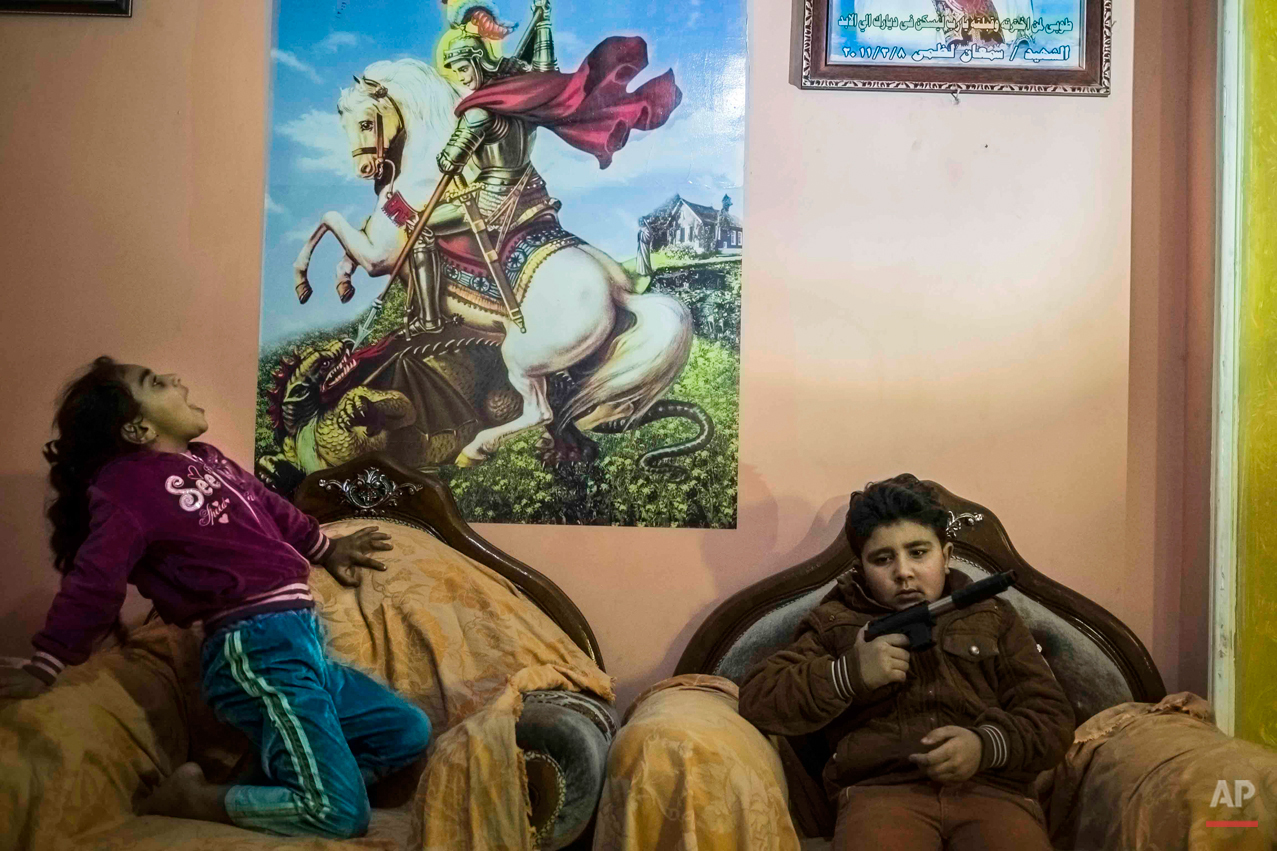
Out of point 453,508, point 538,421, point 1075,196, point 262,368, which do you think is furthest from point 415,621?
point 1075,196

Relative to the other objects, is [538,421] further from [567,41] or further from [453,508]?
[567,41]

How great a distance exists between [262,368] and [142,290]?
1.37ft

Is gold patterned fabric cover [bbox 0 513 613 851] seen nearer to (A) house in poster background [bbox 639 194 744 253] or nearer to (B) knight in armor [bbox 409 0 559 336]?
(B) knight in armor [bbox 409 0 559 336]

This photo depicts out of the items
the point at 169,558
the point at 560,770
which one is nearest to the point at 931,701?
the point at 560,770

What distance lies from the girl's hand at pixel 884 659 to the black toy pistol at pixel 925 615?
0.02m

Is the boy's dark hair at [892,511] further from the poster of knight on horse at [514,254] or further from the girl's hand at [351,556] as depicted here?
the girl's hand at [351,556]

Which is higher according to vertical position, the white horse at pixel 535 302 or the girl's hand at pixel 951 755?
the white horse at pixel 535 302

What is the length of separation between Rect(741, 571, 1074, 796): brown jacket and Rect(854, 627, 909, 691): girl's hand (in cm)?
2

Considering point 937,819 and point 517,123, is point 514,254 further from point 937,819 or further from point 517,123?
point 937,819

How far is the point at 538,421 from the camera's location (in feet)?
10.1

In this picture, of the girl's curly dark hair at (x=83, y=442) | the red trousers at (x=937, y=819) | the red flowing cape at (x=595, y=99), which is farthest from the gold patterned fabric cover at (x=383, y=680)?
the red flowing cape at (x=595, y=99)

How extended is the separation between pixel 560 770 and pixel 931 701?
75cm

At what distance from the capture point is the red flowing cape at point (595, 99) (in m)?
3.11

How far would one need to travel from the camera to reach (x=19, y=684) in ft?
7.35
